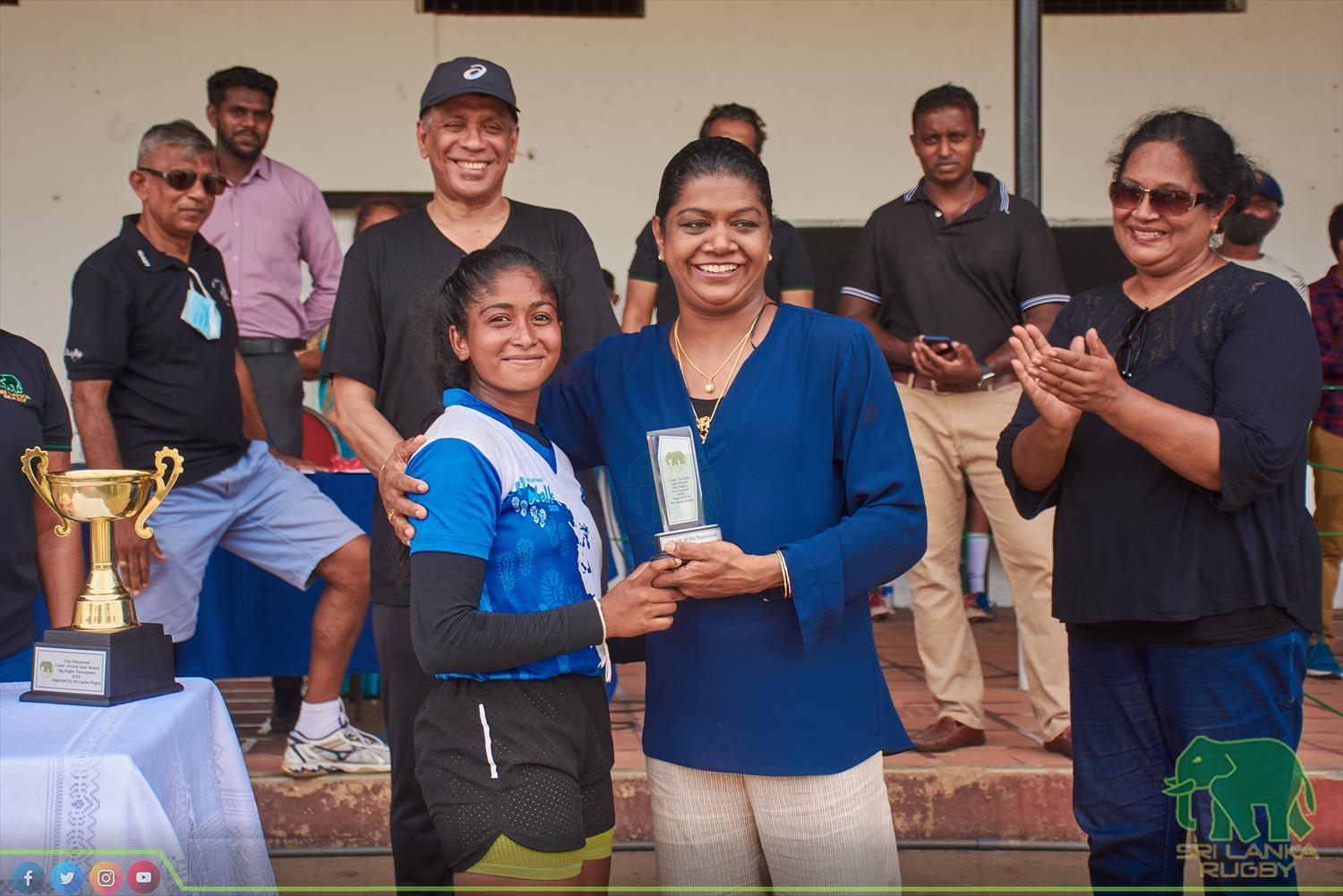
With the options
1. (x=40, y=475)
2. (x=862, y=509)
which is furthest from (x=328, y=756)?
(x=862, y=509)

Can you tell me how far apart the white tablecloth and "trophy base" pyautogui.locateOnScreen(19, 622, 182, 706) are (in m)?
0.03

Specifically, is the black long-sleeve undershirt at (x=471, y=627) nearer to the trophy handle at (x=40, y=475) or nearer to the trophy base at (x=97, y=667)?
the trophy base at (x=97, y=667)

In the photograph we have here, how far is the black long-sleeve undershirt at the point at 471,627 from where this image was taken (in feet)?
7.18

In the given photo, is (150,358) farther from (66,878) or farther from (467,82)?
(66,878)

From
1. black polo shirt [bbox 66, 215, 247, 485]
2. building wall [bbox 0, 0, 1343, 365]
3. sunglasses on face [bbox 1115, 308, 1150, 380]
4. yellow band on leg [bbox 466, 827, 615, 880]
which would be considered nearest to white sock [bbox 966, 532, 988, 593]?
building wall [bbox 0, 0, 1343, 365]

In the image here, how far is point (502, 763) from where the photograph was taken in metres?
2.26

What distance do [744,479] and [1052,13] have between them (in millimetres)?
5837

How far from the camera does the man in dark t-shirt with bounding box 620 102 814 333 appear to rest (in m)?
5.14

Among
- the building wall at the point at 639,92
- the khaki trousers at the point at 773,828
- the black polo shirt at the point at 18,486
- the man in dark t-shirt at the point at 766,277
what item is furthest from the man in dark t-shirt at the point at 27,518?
the building wall at the point at 639,92

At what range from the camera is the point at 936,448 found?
473 cm

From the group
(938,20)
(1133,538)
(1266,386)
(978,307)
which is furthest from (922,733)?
(938,20)

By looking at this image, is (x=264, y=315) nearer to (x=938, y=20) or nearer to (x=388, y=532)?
(x=388, y=532)

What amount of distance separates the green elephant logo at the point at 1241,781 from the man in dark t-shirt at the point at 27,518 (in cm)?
229

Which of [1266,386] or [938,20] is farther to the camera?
[938,20]
